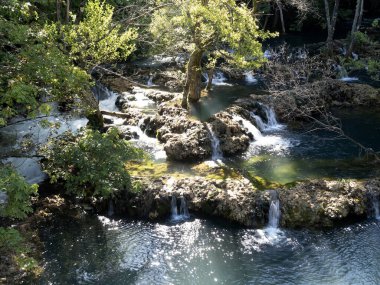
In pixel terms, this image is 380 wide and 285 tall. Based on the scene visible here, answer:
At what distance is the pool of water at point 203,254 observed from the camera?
11188 mm

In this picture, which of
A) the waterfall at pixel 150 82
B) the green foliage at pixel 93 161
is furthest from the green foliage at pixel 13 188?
the waterfall at pixel 150 82

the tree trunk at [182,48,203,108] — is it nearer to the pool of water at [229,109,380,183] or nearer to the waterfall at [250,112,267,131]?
the waterfall at [250,112,267,131]

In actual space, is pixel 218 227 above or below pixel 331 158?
below

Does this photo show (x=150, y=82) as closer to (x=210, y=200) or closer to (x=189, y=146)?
(x=189, y=146)

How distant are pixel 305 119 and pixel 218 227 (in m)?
11.3

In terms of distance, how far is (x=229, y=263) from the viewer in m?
11.8

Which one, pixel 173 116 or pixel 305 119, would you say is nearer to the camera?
pixel 173 116

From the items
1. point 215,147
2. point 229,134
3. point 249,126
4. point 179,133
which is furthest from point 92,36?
point 249,126

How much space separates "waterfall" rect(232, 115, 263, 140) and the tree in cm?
304

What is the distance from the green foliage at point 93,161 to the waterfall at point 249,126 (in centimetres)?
863

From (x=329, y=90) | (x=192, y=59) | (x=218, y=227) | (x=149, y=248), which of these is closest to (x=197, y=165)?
(x=218, y=227)

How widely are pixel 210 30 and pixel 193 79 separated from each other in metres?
4.61

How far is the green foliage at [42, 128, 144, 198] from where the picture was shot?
1259 centimetres

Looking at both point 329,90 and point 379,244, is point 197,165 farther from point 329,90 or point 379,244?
point 329,90
